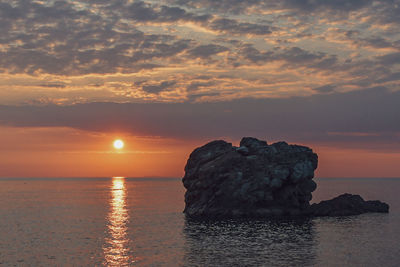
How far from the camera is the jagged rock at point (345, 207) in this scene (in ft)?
392

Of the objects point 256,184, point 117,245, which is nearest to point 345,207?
point 256,184

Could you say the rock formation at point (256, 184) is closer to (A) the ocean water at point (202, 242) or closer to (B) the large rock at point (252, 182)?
(B) the large rock at point (252, 182)

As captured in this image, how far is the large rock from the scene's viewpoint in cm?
11362

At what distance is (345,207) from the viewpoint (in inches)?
4897

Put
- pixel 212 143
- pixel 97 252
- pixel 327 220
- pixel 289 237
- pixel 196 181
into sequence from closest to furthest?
pixel 97 252 → pixel 289 237 → pixel 327 220 → pixel 196 181 → pixel 212 143

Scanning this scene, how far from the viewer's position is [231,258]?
65.4 metres

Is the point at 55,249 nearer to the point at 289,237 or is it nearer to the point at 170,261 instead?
the point at 170,261

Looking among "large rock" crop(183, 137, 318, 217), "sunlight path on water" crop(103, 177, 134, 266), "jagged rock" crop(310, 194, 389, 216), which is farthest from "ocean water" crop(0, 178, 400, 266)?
"large rock" crop(183, 137, 318, 217)

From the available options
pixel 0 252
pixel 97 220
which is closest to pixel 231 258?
pixel 0 252

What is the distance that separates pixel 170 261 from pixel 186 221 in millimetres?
48228

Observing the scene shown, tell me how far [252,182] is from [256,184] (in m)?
1.29

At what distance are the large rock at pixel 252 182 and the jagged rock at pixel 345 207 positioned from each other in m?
4.73

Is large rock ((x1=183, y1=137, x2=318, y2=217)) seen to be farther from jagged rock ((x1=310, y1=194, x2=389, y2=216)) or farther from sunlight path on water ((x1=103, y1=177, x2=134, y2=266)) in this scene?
sunlight path on water ((x1=103, y1=177, x2=134, y2=266))

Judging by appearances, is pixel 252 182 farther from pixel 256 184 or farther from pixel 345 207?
pixel 345 207
